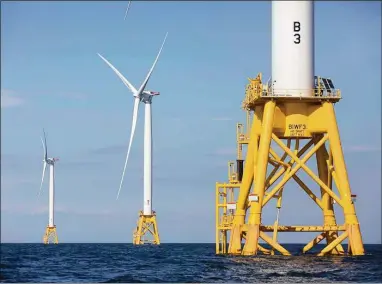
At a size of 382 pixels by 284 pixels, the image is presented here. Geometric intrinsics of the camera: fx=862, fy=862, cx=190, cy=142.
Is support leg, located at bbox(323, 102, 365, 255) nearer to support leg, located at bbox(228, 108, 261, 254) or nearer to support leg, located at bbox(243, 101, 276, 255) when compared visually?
support leg, located at bbox(243, 101, 276, 255)

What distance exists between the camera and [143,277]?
4553cm

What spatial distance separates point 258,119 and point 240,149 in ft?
25.1

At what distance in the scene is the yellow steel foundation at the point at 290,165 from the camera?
62125 millimetres

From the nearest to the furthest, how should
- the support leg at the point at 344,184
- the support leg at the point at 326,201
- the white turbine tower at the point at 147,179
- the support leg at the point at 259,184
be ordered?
the support leg at the point at 259,184 < the support leg at the point at 344,184 < the support leg at the point at 326,201 < the white turbine tower at the point at 147,179

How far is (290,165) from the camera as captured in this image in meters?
66.2

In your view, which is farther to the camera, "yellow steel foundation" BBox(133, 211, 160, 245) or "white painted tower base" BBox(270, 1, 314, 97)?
"yellow steel foundation" BBox(133, 211, 160, 245)

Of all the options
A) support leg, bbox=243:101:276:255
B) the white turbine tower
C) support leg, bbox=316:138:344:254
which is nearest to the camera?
support leg, bbox=243:101:276:255

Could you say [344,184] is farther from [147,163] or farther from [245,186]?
[147,163]

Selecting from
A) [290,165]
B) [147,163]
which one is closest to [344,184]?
[290,165]

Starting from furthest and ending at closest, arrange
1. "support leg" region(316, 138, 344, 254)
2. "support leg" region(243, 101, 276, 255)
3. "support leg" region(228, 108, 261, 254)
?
"support leg" region(316, 138, 344, 254) → "support leg" region(228, 108, 261, 254) → "support leg" region(243, 101, 276, 255)

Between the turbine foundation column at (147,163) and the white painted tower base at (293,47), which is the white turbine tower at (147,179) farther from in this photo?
the white painted tower base at (293,47)

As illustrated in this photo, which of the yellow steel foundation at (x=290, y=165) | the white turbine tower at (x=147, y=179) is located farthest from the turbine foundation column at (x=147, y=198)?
the yellow steel foundation at (x=290, y=165)

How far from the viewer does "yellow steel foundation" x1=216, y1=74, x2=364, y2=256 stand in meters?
62.1

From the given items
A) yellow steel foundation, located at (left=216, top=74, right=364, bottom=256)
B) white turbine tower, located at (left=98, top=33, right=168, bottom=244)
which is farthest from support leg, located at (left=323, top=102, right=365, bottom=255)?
white turbine tower, located at (left=98, top=33, right=168, bottom=244)
